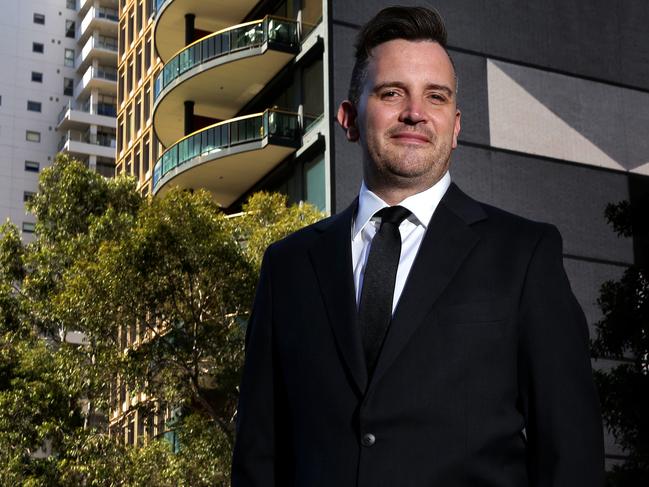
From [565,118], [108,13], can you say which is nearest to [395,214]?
[565,118]

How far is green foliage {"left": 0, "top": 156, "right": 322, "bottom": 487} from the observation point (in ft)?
80.1

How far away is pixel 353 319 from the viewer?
3.50m

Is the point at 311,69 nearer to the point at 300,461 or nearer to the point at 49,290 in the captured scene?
the point at 49,290

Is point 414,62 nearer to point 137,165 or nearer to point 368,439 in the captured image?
point 368,439

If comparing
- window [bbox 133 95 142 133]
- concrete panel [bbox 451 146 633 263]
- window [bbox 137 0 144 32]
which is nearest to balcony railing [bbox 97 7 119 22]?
window [bbox 137 0 144 32]

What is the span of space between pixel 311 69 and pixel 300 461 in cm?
3385

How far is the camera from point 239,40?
38500 millimetres

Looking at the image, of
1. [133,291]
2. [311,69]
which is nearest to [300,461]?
[133,291]

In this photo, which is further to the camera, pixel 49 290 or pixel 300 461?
pixel 49 290

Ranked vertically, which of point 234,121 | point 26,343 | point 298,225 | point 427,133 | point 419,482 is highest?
point 234,121

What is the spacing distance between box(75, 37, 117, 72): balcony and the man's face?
311 feet

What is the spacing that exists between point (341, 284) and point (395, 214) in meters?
0.26

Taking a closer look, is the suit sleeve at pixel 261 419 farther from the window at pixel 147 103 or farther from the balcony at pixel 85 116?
the balcony at pixel 85 116

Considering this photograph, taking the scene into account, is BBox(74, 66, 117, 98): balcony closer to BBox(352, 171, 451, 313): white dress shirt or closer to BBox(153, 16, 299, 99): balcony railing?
BBox(153, 16, 299, 99): balcony railing
